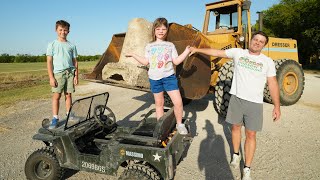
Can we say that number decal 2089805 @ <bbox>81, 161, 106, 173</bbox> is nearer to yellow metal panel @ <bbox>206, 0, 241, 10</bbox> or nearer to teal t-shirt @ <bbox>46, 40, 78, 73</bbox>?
teal t-shirt @ <bbox>46, 40, 78, 73</bbox>

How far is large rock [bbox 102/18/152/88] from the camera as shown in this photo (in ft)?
17.3

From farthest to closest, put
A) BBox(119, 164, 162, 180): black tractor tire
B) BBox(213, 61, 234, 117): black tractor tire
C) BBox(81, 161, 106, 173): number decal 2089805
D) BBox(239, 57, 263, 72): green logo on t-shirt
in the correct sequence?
BBox(213, 61, 234, 117): black tractor tire < BBox(239, 57, 263, 72): green logo on t-shirt < BBox(81, 161, 106, 173): number decal 2089805 < BBox(119, 164, 162, 180): black tractor tire

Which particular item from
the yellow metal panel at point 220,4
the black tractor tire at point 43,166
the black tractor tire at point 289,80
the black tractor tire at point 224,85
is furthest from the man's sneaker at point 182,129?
the yellow metal panel at point 220,4

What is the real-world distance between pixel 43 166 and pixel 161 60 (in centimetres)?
197

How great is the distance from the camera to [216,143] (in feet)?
14.8

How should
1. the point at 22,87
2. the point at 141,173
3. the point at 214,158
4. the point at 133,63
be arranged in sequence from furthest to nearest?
1. the point at 22,87
2. the point at 133,63
3. the point at 214,158
4. the point at 141,173

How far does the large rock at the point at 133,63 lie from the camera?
5.26 m

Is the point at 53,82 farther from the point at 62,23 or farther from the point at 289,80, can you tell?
the point at 289,80

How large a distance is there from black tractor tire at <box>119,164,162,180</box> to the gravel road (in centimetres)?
78

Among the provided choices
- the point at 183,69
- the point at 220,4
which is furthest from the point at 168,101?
the point at 220,4

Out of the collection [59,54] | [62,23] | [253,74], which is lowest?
[253,74]

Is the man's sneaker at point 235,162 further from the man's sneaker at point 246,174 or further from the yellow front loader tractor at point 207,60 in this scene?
the yellow front loader tractor at point 207,60

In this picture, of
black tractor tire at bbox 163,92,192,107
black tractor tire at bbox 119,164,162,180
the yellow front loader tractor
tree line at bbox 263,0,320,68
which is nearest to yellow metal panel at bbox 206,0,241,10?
the yellow front loader tractor

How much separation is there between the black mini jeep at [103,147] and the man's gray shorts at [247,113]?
0.65 m
